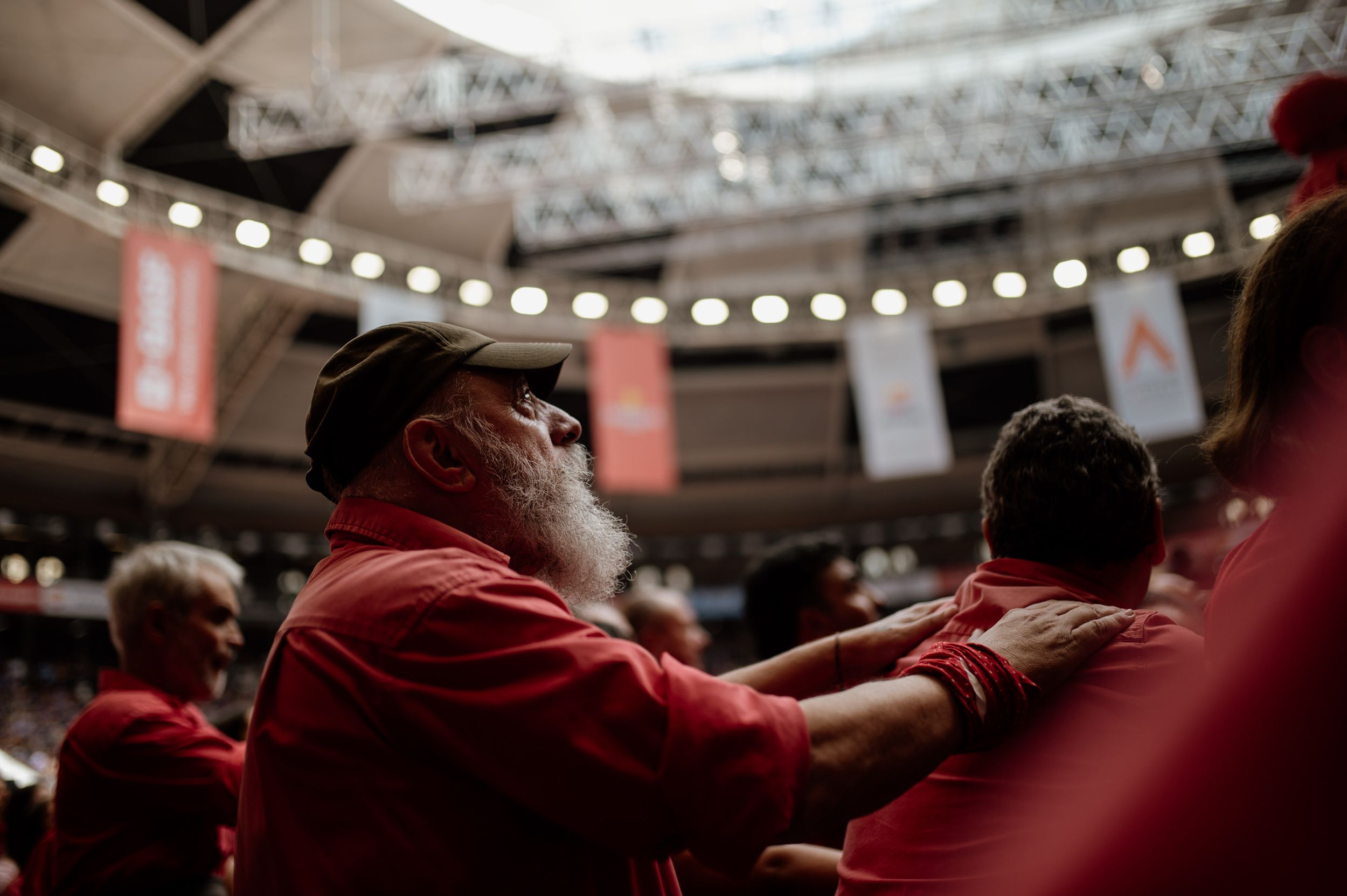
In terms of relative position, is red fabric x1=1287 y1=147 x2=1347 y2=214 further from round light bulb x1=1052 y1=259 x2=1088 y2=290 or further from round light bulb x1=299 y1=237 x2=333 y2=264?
round light bulb x1=1052 y1=259 x2=1088 y2=290

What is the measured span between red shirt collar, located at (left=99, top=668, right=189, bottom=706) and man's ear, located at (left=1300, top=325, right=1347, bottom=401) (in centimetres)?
279

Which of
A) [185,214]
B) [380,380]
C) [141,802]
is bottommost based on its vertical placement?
[141,802]

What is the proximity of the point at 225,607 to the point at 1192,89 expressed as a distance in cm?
1116

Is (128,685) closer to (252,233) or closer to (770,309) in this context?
(252,233)

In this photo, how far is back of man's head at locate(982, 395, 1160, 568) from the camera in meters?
1.57

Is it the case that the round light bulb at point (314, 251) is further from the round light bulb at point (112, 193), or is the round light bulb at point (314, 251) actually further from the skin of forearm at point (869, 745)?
the skin of forearm at point (869, 745)

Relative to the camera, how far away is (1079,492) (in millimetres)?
1571

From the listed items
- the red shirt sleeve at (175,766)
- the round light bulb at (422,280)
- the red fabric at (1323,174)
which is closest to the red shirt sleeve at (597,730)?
the red shirt sleeve at (175,766)

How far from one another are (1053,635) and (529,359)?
2.79ft

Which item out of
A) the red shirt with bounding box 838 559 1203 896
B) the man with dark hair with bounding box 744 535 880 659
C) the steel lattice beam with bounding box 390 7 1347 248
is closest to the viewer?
the red shirt with bounding box 838 559 1203 896

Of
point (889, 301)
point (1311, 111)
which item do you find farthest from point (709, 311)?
point (1311, 111)

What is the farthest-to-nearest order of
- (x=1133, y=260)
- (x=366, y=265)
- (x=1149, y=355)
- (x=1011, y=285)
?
(x=1011, y=285), (x=1133, y=260), (x=366, y=265), (x=1149, y=355)

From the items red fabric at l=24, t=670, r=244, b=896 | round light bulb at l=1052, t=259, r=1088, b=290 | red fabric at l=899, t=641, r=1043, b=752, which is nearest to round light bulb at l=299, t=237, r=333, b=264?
round light bulb at l=1052, t=259, r=1088, b=290

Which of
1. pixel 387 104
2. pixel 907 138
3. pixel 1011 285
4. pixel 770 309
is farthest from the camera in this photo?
pixel 770 309
